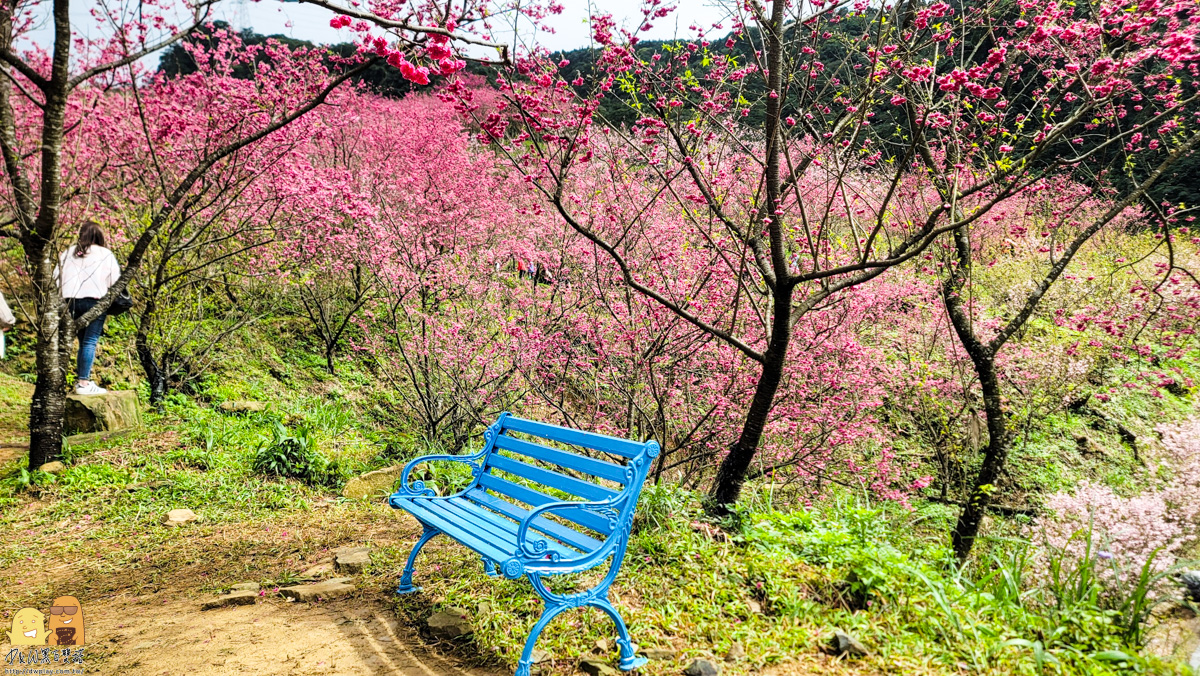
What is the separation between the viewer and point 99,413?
5.92 metres

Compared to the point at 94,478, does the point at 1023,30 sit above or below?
above

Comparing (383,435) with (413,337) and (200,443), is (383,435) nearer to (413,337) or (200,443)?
(413,337)

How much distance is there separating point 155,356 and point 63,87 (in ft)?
10.3

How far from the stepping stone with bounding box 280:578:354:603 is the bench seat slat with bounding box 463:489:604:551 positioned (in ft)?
2.82

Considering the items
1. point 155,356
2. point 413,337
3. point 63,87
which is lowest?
point 155,356

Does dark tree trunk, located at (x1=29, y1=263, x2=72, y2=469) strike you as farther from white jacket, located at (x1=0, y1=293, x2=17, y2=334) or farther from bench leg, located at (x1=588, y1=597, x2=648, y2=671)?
bench leg, located at (x1=588, y1=597, x2=648, y2=671)

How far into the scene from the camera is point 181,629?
10.7 ft

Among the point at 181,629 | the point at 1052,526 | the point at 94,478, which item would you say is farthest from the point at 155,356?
the point at 1052,526

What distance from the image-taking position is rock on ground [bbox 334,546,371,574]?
13.1ft

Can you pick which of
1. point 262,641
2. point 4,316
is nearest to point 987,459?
point 262,641

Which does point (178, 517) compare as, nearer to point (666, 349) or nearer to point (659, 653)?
point (659, 653)

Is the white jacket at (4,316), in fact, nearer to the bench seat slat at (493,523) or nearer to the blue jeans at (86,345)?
the blue jeans at (86,345)

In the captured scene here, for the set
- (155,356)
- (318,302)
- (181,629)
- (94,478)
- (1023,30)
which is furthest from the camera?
(318,302)

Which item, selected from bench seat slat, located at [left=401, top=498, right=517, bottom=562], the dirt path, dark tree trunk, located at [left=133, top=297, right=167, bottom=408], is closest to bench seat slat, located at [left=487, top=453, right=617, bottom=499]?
bench seat slat, located at [left=401, top=498, right=517, bottom=562]
